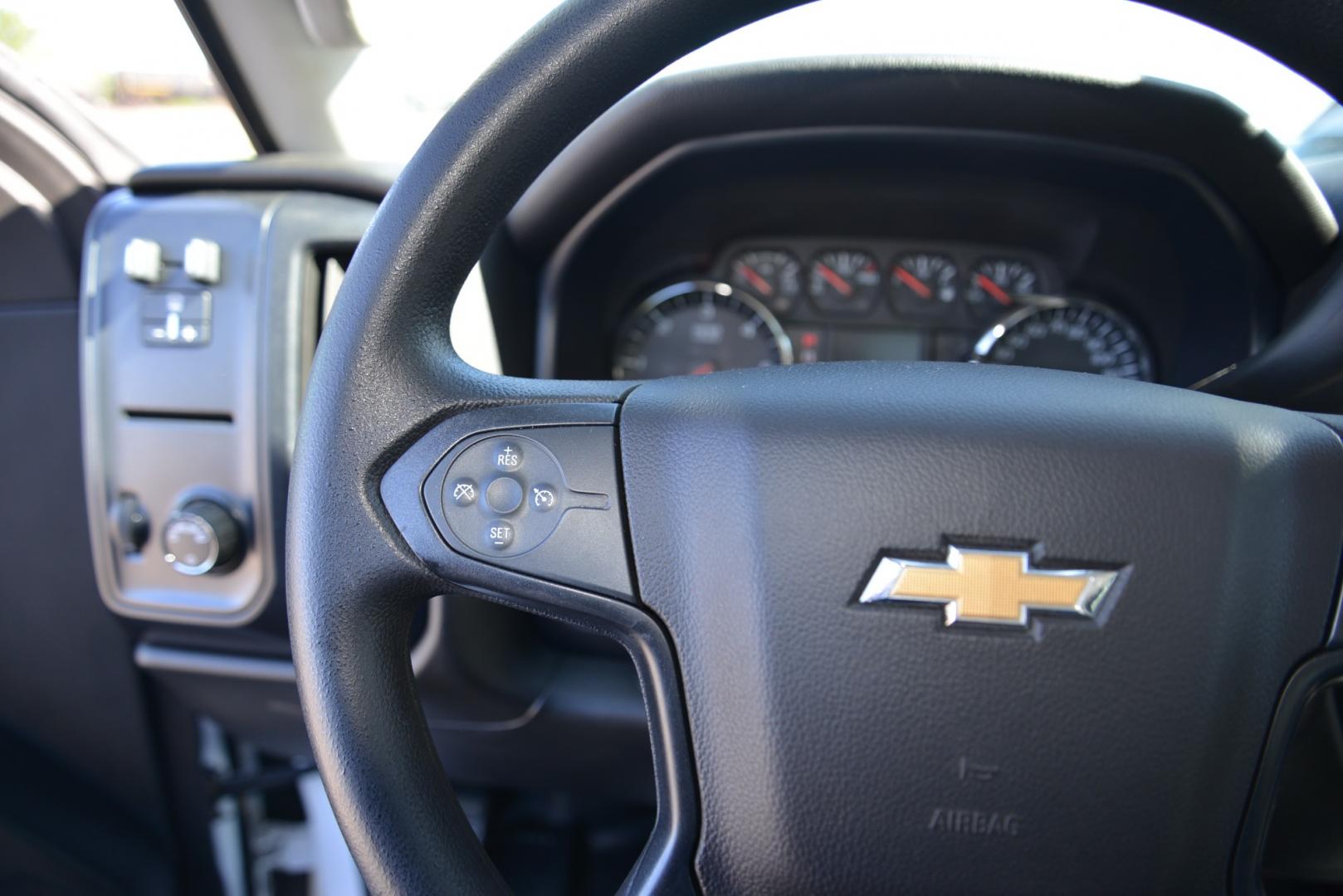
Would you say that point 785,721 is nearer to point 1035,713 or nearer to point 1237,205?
point 1035,713

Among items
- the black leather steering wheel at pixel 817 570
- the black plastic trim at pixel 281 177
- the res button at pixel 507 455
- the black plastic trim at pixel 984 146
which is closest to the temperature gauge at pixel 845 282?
the black plastic trim at pixel 984 146

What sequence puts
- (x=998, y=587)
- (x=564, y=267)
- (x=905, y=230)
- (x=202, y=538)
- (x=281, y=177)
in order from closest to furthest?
(x=998, y=587) → (x=202, y=538) → (x=281, y=177) → (x=564, y=267) → (x=905, y=230)

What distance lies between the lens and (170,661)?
1315mm

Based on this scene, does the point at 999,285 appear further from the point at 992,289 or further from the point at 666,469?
the point at 666,469

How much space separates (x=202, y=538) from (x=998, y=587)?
0.90 metres

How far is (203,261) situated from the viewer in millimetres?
1174

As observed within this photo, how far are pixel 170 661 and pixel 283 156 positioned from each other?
0.69 meters

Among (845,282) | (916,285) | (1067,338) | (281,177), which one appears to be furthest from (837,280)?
(281,177)

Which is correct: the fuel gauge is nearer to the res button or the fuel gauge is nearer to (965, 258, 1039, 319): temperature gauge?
(965, 258, 1039, 319): temperature gauge

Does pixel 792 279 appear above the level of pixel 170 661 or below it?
above

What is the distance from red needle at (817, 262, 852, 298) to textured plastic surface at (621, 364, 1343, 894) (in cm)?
89

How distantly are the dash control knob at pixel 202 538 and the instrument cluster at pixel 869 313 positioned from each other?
2.03ft

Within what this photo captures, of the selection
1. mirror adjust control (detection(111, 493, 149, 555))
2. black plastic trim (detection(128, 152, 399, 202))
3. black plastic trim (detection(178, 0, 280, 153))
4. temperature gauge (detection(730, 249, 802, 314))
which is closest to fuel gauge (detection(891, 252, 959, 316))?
temperature gauge (detection(730, 249, 802, 314))

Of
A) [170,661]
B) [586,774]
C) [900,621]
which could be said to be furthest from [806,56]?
[170,661]
